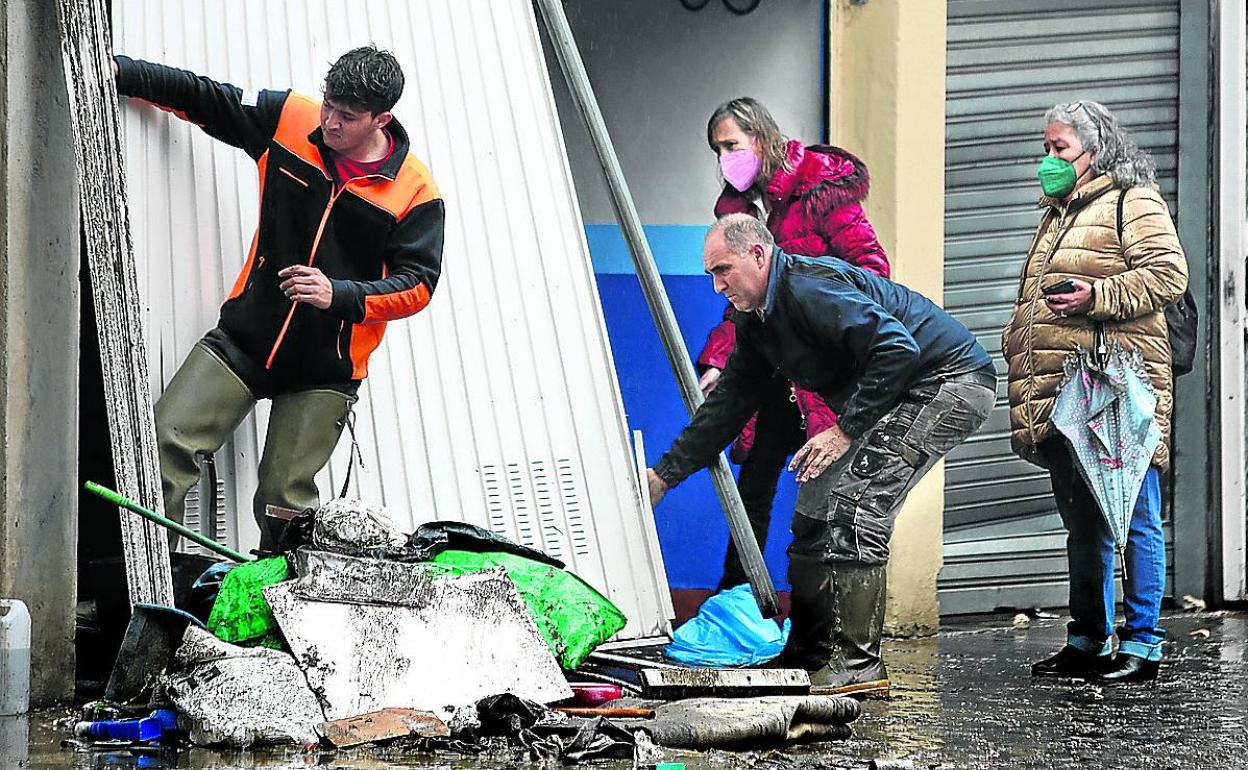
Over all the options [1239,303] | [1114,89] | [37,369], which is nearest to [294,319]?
[37,369]

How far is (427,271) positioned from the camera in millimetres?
6496

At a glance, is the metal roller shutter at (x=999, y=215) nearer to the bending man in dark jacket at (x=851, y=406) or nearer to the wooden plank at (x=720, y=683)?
the bending man in dark jacket at (x=851, y=406)

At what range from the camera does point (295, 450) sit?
244 inches

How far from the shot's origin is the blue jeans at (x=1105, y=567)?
20.4ft

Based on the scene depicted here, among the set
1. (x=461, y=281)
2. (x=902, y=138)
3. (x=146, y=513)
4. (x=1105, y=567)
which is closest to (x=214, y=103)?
(x=461, y=281)

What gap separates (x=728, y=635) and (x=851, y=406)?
109 cm

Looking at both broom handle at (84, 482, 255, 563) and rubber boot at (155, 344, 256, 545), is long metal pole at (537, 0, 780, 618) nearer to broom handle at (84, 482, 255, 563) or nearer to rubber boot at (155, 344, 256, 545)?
rubber boot at (155, 344, 256, 545)

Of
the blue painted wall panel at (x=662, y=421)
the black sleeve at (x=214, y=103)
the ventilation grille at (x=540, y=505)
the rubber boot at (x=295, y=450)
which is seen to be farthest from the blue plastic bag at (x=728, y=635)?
the black sleeve at (x=214, y=103)

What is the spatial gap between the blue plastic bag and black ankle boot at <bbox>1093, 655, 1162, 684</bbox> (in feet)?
3.85

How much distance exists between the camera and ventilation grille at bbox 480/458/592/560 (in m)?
6.55

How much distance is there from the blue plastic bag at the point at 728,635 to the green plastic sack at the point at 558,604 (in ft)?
2.55

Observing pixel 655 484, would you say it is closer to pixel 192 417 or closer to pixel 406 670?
pixel 192 417

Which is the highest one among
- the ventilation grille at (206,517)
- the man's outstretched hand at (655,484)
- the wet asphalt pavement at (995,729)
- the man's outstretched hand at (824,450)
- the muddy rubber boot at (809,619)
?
the man's outstretched hand at (824,450)

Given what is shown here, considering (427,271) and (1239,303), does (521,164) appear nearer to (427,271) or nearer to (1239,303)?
(427,271)
